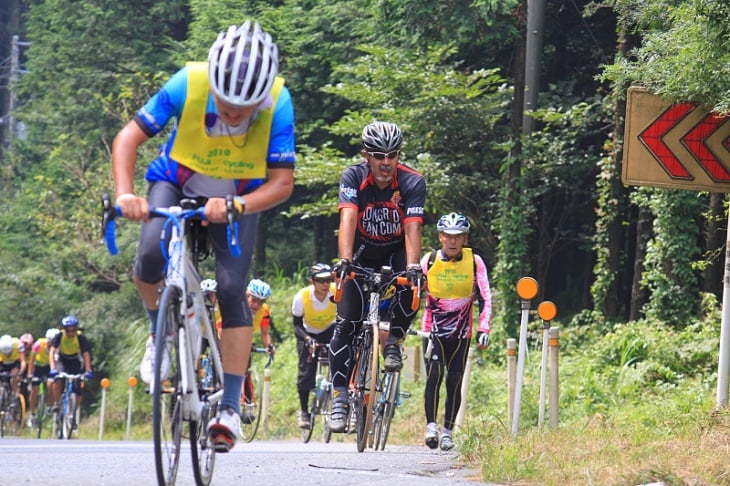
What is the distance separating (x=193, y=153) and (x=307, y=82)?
25090mm

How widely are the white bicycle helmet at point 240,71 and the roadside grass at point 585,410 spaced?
2901mm

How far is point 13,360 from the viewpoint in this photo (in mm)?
26484

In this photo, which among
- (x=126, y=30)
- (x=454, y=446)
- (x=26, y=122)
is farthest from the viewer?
(x=26, y=122)

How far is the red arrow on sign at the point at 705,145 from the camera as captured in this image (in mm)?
11383

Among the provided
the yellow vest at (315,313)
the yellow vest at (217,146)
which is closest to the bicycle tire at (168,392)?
the yellow vest at (217,146)

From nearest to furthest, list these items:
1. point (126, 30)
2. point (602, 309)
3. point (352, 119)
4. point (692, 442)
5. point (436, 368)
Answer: point (692, 442) < point (436, 368) < point (602, 309) < point (352, 119) < point (126, 30)

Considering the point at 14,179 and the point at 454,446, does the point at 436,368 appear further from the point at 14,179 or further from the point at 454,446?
the point at 14,179

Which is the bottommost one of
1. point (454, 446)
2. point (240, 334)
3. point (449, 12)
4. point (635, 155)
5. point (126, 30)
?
point (454, 446)

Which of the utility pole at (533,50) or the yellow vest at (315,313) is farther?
the utility pole at (533,50)

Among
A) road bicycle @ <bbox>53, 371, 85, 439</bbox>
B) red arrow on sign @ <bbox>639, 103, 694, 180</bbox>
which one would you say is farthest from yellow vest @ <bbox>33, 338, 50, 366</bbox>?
red arrow on sign @ <bbox>639, 103, 694, 180</bbox>

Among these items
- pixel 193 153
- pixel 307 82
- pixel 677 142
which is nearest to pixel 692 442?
pixel 677 142

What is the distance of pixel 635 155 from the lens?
11508mm

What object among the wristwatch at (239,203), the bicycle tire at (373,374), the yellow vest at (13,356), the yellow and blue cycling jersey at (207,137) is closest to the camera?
the wristwatch at (239,203)

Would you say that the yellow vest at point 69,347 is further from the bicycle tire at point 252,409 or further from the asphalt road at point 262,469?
the asphalt road at point 262,469
